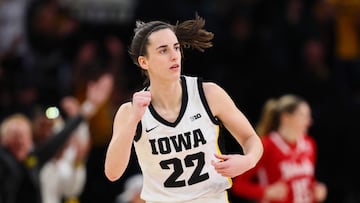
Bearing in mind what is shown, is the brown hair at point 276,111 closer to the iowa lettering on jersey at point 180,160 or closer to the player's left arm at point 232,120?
the player's left arm at point 232,120

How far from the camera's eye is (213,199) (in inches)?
238

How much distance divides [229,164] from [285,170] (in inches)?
139

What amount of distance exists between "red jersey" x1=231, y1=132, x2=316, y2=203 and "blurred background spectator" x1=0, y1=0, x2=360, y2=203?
7.73 feet

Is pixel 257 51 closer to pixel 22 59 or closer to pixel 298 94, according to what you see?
pixel 298 94

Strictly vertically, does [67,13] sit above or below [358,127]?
above

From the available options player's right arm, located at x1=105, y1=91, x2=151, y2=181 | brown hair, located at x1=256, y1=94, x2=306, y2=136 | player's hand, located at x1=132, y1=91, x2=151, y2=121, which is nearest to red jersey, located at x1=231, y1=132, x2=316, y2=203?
brown hair, located at x1=256, y1=94, x2=306, y2=136

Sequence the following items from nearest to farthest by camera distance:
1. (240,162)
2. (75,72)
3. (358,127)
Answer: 1. (240,162)
2. (358,127)
3. (75,72)

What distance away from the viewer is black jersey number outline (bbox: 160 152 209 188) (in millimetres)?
6016

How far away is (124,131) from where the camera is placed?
584cm

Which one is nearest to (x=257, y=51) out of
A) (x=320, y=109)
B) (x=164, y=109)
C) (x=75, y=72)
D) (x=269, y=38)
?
(x=269, y=38)

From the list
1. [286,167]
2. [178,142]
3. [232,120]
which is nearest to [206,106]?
[232,120]

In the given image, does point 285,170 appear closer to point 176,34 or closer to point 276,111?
point 276,111

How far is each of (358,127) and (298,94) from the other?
83 centimetres

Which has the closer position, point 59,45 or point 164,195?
point 164,195
